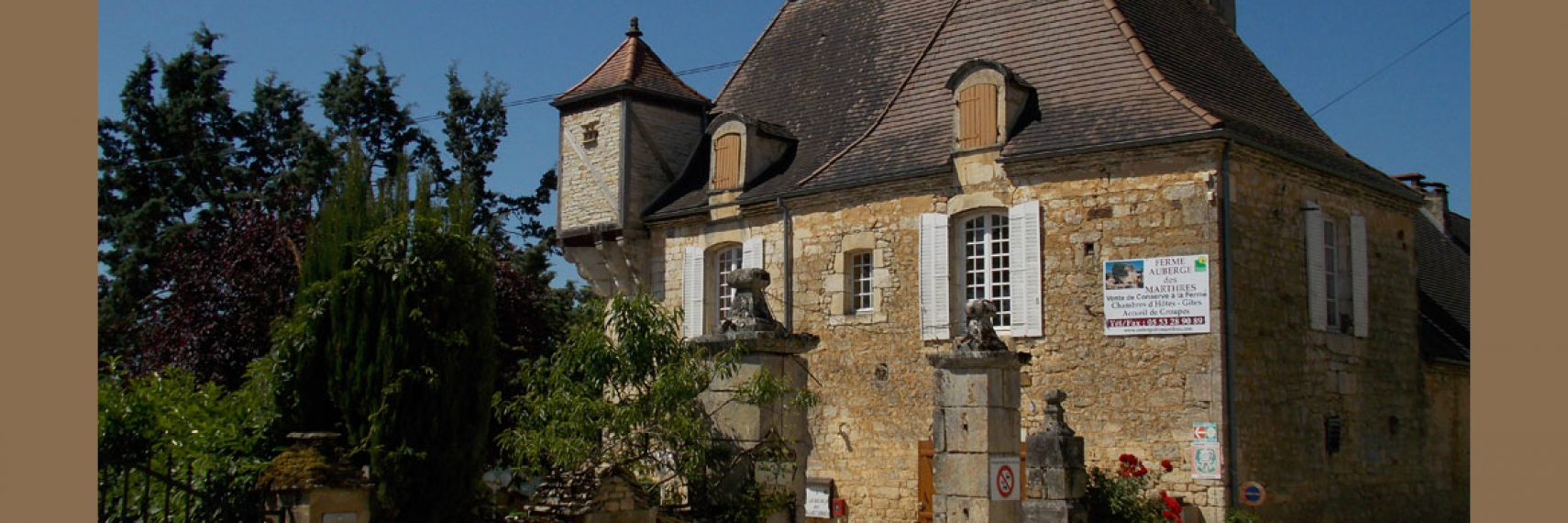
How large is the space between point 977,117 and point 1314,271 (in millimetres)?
4204

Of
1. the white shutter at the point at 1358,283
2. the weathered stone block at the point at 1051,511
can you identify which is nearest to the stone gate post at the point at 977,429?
the weathered stone block at the point at 1051,511

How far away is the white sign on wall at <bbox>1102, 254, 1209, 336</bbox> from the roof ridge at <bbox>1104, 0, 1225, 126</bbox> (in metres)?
1.49

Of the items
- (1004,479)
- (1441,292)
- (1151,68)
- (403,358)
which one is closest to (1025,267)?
(1151,68)

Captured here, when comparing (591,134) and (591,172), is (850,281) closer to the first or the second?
(591,172)

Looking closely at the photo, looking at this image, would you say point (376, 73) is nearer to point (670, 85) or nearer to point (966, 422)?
point (670, 85)

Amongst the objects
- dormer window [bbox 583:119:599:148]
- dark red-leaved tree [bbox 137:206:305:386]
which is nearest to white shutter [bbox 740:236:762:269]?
dormer window [bbox 583:119:599:148]

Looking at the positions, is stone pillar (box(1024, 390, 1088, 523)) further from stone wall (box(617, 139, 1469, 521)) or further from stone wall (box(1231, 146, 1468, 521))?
stone wall (box(1231, 146, 1468, 521))

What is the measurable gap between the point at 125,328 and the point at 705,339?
18296mm

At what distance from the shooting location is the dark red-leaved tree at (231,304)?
1825 cm

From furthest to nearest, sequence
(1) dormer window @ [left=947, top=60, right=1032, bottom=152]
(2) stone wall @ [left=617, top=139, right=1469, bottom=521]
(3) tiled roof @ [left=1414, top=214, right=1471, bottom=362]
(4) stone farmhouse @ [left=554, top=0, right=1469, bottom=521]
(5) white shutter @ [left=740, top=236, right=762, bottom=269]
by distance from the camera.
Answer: (5) white shutter @ [left=740, top=236, right=762, bottom=269]
(3) tiled roof @ [left=1414, top=214, right=1471, bottom=362]
(1) dormer window @ [left=947, top=60, right=1032, bottom=152]
(4) stone farmhouse @ [left=554, top=0, right=1469, bottom=521]
(2) stone wall @ [left=617, top=139, right=1469, bottom=521]

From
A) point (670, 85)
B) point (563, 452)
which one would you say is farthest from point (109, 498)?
point (670, 85)

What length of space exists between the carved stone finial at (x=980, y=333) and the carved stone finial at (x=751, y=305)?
1682 millimetres

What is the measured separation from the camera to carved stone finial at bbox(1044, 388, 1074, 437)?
12680mm

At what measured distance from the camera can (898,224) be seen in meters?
17.4
